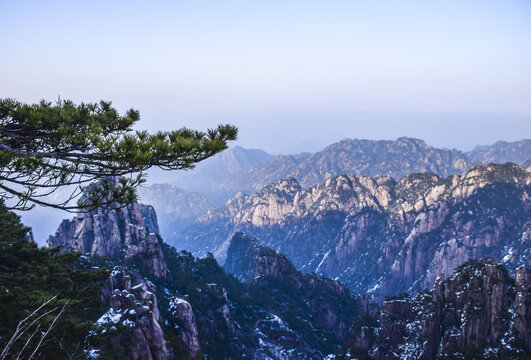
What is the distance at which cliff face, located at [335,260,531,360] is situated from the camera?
44781 mm

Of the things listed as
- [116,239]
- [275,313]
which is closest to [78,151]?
[116,239]

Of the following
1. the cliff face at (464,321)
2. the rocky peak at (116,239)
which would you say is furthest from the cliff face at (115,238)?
the cliff face at (464,321)

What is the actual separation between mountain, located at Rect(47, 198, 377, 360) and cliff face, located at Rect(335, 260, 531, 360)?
15.7 meters

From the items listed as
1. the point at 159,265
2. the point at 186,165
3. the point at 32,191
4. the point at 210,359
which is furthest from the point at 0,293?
the point at 159,265

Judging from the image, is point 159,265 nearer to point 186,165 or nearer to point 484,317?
point 484,317

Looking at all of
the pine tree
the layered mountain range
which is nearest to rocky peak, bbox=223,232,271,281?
the layered mountain range

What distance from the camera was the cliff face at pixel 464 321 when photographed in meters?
44.8

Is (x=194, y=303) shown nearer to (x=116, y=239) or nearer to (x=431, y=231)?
(x=116, y=239)

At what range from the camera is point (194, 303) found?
65.6m

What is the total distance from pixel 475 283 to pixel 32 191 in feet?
181

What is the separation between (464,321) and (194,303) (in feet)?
136

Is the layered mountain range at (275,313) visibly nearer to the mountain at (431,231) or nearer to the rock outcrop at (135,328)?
the rock outcrop at (135,328)

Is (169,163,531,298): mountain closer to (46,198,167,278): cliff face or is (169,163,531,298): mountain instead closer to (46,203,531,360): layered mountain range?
(46,203,531,360): layered mountain range

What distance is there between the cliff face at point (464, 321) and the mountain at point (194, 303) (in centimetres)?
1570
